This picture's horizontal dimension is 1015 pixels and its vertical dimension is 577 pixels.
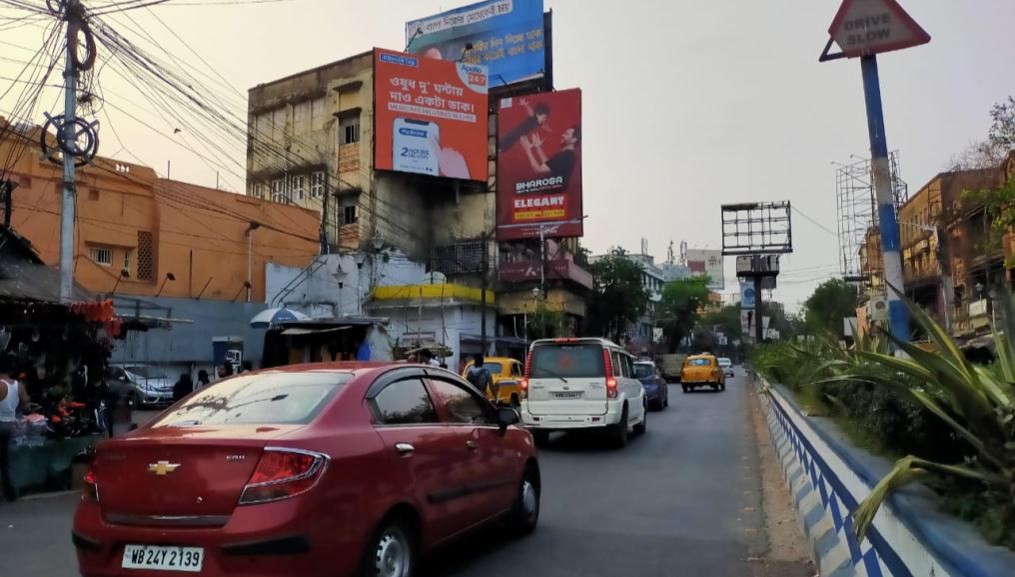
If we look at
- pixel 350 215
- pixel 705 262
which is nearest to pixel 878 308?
pixel 350 215

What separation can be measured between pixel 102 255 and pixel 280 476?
2847 cm

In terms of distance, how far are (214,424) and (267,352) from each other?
1994cm

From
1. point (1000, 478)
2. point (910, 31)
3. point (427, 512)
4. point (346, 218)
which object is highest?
point (346, 218)

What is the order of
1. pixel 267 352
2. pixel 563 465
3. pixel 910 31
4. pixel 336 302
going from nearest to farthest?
pixel 910 31, pixel 563 465, pixel 267 352, pixel 336 302

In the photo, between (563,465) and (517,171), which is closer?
(563,465)

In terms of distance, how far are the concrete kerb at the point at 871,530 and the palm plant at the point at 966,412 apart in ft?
0.42

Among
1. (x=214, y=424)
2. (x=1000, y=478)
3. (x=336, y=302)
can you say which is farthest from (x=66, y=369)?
(x=336, y=302)

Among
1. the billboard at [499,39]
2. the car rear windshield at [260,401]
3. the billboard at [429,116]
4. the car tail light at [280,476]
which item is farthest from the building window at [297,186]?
the car tail light at [280,476]

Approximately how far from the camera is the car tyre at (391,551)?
15.3 ft

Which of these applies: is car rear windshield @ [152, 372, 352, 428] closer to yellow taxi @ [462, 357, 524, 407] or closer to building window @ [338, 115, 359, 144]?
yellow taxi @ [462, 357, 524, 407]

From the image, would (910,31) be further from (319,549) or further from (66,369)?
(66,369)

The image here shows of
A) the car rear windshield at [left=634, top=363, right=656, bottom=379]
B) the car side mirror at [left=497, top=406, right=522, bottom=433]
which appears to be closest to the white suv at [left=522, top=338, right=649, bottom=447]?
the car side mirror at [left=497, top=406, right=522, bottom=433]

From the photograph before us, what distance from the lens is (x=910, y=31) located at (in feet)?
28.8

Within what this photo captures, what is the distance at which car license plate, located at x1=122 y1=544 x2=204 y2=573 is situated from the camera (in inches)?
166
